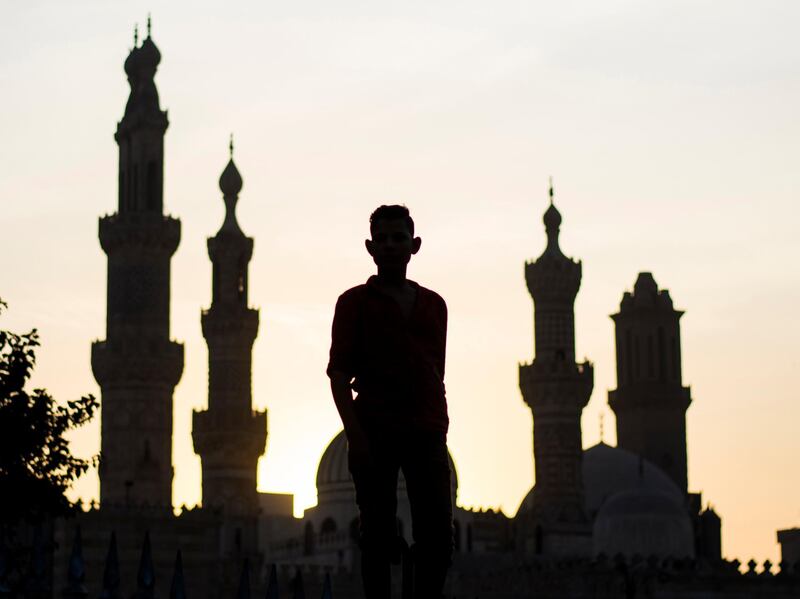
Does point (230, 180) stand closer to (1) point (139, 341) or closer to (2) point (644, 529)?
(1) point (139, 341)

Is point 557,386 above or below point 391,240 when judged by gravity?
above

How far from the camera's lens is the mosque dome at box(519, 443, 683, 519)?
90500 millimetres

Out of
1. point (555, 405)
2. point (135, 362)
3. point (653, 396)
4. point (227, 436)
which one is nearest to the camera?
point (135, 362)

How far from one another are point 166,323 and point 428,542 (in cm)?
7247

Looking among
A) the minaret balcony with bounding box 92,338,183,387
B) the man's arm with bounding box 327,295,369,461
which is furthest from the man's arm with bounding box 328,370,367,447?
the minaret balcony with bounding box 92,338,183,387

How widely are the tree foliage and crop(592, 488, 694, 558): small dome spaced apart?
1959 inches

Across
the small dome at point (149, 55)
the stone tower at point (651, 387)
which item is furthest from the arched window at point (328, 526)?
the stone tower at point (651, 387)

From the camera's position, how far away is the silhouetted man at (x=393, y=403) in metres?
11.0

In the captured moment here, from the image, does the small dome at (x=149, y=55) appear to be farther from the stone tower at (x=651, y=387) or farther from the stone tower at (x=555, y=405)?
the stone tower at (x=651, y=387)

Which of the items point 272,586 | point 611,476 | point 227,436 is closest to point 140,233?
point 227,436

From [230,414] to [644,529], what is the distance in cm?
1896

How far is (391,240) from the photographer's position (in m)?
11.3

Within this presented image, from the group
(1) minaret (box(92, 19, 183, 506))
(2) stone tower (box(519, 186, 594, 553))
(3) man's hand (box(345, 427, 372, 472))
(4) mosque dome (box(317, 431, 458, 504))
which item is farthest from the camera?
(4) mosque dome (box(317, 431, 458, 504))

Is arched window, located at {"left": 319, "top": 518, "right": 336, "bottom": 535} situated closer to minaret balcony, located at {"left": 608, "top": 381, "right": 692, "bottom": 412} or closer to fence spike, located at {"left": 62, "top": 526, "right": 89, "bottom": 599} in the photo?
minaret balcony, located at {"left": 608, "top": 381, "right": 692, "bottom": 412}
